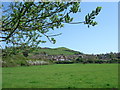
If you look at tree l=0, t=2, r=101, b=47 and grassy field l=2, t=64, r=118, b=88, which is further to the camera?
grassy field l=2, t=64, r=118, b=88

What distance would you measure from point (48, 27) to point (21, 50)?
148cm

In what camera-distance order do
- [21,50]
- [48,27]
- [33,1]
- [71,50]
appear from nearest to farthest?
[33,1], [48,27], [21,50], [71,50]

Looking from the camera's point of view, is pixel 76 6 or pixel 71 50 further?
pixel 71 50

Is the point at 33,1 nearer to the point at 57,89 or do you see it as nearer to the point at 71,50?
the point at 57,89

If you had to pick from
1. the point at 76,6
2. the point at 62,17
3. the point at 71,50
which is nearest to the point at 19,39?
the point at 62,17

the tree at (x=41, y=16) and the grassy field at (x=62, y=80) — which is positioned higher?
the tree at (x=41, y=16)

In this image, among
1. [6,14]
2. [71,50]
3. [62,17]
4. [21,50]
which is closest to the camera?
[62,17]

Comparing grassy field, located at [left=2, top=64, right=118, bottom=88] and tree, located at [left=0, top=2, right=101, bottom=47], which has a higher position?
tree, located at [left=0, top=2, right=101, bottom=47]

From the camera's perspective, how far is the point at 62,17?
5387 mm

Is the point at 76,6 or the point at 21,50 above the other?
the point at 76,6

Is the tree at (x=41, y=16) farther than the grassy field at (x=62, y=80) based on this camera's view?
No

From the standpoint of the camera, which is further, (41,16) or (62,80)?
(62,80)

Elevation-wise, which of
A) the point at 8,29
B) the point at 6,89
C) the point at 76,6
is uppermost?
the point at 76,6

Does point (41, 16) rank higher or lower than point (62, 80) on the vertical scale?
higher
